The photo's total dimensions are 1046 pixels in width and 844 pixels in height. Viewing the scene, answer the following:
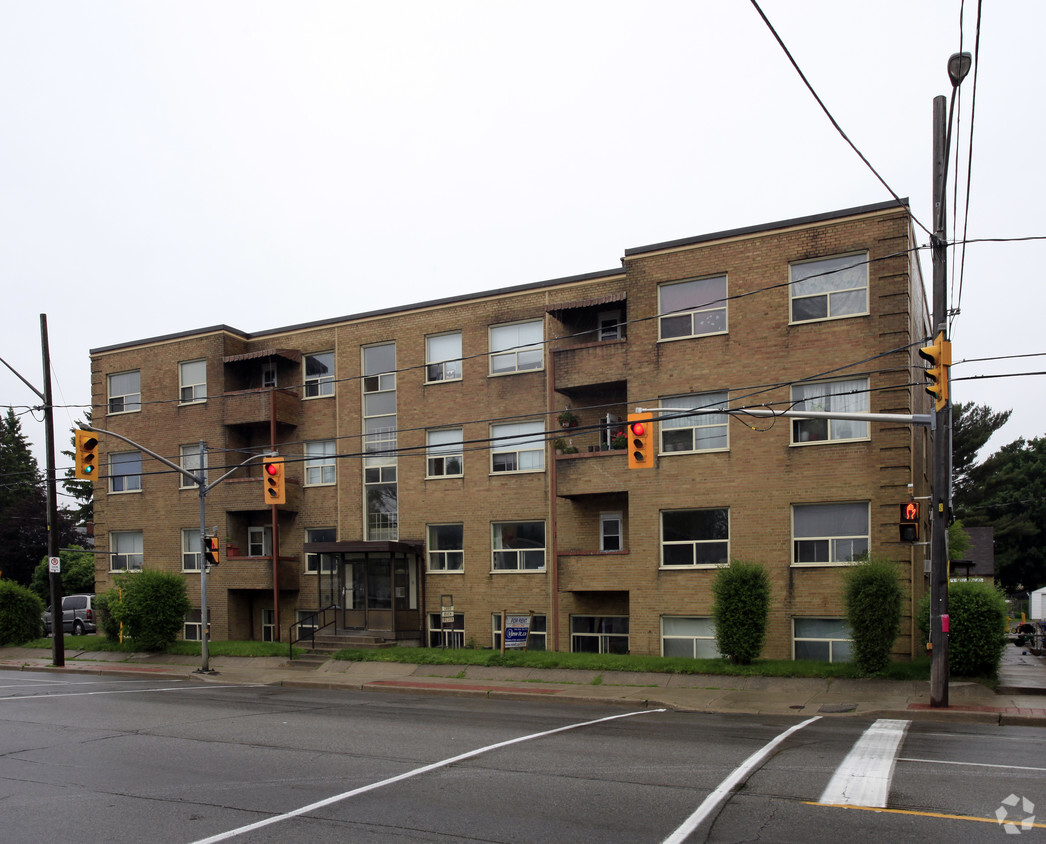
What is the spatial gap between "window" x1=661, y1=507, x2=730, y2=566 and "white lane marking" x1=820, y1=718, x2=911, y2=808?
9.57 metres

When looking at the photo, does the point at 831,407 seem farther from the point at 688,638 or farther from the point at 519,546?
the point at 519,546

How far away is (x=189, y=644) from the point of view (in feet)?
103

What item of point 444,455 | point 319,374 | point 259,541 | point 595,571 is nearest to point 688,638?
point 595,571

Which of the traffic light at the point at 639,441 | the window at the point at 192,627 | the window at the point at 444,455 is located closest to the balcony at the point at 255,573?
the window at the point at 192,627

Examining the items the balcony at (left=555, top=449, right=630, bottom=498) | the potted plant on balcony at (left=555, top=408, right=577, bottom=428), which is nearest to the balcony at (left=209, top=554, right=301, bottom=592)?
the balcony at (left=555, top=449, right=630, bottom=498)

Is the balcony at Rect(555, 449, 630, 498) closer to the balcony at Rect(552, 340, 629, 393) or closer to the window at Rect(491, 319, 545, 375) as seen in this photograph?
the balcony at Rect(552, 340, 629, 393)

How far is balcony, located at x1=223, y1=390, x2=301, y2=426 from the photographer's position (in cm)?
3125

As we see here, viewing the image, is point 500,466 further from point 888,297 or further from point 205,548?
point 888,297

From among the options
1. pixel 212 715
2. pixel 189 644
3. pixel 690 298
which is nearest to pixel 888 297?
pixel 690 298

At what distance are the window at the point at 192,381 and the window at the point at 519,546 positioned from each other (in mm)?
12856

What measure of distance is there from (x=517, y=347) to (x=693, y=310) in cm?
574

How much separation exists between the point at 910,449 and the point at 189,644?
78.3ft

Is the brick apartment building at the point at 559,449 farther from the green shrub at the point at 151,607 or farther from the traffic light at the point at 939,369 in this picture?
the traffic light at the point at 939,369

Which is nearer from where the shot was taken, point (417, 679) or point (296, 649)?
point (417, 679)
